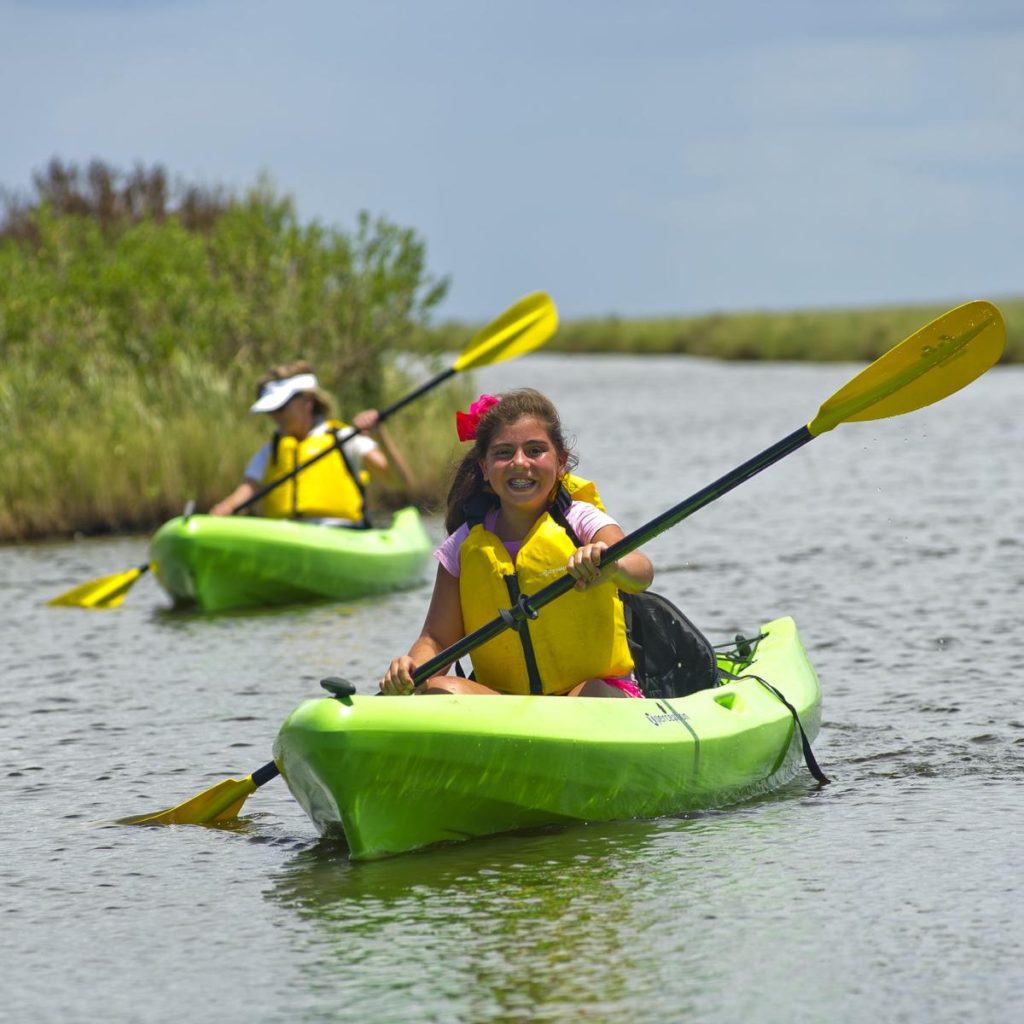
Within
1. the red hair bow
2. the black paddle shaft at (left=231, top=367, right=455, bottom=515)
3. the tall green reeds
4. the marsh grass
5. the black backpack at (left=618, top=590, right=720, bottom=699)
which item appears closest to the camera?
the red hair bow

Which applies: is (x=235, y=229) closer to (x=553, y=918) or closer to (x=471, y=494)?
(x=471, y=494)

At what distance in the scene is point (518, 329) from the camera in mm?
9688

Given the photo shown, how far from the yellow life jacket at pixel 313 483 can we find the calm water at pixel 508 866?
57 centimetres

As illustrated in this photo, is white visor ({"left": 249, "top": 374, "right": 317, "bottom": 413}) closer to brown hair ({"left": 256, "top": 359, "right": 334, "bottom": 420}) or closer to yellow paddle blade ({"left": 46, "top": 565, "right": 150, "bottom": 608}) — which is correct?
brown hair ({"left": 256, "top": 359, "right": 334, "bottom": 420})

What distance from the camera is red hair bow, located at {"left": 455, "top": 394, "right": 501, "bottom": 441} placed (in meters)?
5.67

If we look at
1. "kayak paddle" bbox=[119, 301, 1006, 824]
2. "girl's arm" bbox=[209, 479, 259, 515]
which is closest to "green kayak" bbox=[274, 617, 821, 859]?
"kayak paddle" bbox=[119, 301, 1006, 824]

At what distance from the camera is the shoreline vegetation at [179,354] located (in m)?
14.6

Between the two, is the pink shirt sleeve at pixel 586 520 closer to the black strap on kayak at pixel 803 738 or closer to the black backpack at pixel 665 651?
the black backpack at pixel 665 651

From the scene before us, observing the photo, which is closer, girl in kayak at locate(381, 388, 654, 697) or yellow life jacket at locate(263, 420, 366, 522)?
girl in kayak at locate(381, 388, 654, 697)

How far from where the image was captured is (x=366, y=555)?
1098 cm

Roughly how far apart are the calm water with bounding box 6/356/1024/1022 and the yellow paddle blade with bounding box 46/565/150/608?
90 mm

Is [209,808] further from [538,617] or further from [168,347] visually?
[168,347]

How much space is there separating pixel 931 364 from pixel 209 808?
2484 mm

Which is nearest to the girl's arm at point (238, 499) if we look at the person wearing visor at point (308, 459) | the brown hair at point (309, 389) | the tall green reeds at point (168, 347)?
the person wearing visor at point (308, 459)
